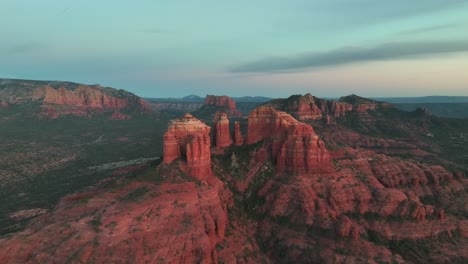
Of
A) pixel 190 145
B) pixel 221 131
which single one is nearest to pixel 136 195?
pixel 190 145

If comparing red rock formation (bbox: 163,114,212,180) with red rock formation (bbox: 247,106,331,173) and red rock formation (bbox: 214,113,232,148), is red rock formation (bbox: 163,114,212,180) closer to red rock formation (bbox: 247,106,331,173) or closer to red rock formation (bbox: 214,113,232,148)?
red rock formation (bbox: 214,113,232,148)

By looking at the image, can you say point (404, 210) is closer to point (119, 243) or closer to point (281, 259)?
point (281, 259)

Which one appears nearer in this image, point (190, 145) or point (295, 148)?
point (190, 145)

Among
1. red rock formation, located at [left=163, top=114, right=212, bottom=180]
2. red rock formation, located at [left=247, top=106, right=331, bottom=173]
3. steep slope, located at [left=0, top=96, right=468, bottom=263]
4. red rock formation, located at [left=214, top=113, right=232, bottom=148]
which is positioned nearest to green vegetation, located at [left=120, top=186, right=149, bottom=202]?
steep slope, located at [left=0, top=96, right=468, bottom=263]

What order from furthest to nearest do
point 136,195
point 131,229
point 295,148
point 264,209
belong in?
point 295,148 → point 264,209 → point 136,195 → point 131,229

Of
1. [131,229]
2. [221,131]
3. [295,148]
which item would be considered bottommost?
[131,229]

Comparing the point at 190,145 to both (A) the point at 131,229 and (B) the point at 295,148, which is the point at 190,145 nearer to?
(A) the point at 131,229
